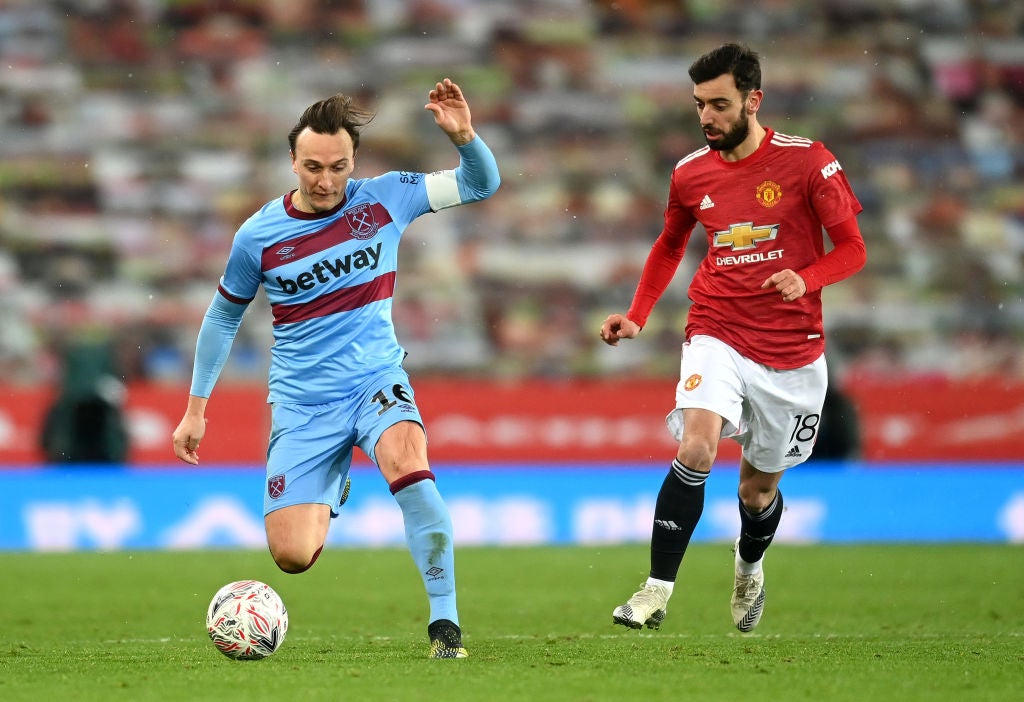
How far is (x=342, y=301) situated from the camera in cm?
602

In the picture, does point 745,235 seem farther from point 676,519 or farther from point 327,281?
point 327,281

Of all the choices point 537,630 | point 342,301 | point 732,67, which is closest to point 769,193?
point 732,67

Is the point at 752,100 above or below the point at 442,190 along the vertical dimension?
above

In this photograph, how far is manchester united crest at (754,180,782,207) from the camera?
20.2ft

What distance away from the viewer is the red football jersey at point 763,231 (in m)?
6.15

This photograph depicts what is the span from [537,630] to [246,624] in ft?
6.11

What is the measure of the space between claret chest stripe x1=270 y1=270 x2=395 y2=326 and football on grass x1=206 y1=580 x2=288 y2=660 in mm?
1179

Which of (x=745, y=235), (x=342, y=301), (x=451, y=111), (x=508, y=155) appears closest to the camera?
(x=451, y=111)

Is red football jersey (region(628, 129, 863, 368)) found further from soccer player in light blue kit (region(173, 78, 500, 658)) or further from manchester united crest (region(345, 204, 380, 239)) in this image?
manchester united crest (region(345, 204, 380, 239))

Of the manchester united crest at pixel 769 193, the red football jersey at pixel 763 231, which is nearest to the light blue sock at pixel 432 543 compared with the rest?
the red football jersey at pixel 763 231

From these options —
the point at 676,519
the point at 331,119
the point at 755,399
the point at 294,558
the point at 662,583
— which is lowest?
the point at 662,583

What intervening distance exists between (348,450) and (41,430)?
7895 mm

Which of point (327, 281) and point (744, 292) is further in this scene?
point (744, 292)

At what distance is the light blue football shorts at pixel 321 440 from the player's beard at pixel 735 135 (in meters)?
1.66
